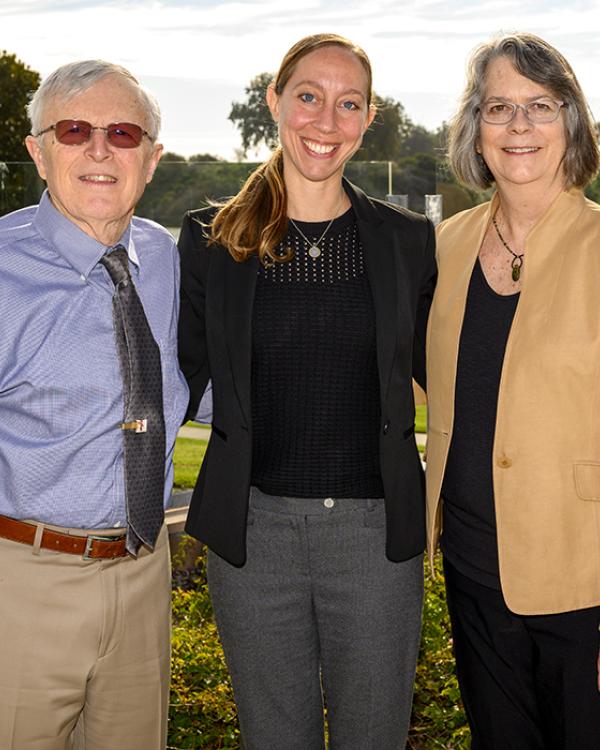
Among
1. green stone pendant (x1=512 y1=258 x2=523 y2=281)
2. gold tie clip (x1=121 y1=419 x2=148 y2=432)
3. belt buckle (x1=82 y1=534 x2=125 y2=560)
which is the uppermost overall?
A: green stone pendant (x1=512 y1=258 x2=523 y2=281)

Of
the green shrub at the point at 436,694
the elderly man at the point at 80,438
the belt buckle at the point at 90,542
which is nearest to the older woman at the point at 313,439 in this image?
the elderly man at the point at 80,438

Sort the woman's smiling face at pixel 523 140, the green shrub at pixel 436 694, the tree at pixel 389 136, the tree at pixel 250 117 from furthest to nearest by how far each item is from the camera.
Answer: the tree at pixel 389 136
the tree at pixel 250 117
the green shrub at pixel 436 694
the woman's smiling face at pixel 523 140

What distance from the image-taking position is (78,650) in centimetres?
263

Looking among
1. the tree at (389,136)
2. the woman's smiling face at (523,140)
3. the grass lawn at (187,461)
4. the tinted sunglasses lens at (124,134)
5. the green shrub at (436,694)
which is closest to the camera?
the tinted sunglasses lens at (124,134)

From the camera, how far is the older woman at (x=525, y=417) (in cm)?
274

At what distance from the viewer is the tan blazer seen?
2.72 metres

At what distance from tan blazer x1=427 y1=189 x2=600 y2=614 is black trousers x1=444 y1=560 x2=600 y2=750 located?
0.23 ft

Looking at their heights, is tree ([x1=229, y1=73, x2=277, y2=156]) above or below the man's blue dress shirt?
above

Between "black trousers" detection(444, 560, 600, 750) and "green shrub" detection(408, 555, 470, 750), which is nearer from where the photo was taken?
"black trousers" detection(444, 560, 600, 750)

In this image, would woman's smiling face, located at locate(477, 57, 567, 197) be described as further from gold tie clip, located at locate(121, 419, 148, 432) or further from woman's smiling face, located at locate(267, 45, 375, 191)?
gold tie clip, located at locate(121, 419, 148, 432)

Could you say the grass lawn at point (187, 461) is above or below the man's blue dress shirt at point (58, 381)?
below

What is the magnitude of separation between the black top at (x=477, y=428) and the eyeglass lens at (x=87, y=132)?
102cm

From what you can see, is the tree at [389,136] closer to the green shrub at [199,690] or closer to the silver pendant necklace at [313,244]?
the green shrub at [199,690]

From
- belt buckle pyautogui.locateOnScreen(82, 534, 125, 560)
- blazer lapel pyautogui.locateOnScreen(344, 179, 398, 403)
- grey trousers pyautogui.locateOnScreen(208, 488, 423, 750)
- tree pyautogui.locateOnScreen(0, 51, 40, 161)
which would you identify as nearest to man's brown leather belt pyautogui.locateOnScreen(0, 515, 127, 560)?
belt buckle pyautogui.locateOnScreen(82, 534, 125, 560)
